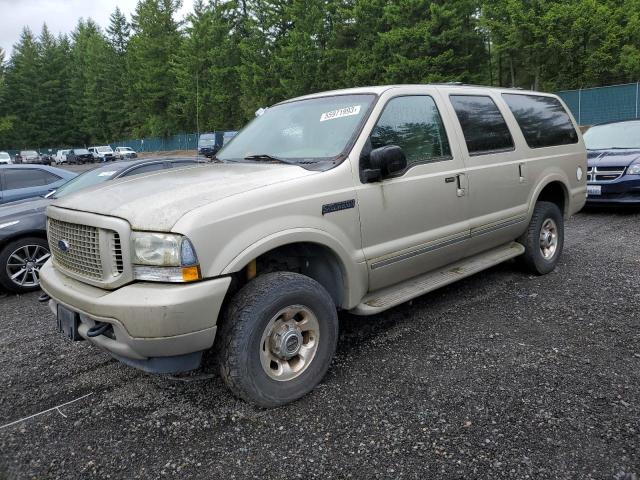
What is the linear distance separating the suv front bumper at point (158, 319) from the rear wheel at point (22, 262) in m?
3.53

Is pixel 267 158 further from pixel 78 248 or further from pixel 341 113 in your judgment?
pixel 78 248

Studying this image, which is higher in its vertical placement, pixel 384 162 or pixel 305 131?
pixel 305 131

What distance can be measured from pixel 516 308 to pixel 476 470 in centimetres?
230

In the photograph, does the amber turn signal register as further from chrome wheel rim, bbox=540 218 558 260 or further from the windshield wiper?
chrome wheel rim, bbox=540 218 558 260

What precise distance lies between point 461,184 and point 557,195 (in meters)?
2.11

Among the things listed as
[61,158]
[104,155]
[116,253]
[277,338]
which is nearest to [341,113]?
[277,338]

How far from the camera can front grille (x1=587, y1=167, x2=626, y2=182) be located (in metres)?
8.09

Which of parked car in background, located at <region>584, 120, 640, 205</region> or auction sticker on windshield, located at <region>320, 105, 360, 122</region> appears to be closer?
auction sticker on windshield, located at <region>320, 105, 360, 122</region>

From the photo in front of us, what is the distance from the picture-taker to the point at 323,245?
3.08 meters

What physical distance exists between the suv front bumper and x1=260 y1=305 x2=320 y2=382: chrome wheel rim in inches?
15.8

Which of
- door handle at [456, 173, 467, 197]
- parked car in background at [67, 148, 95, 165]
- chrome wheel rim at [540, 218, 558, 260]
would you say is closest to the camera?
door handle at [456, 173, 467, 197]

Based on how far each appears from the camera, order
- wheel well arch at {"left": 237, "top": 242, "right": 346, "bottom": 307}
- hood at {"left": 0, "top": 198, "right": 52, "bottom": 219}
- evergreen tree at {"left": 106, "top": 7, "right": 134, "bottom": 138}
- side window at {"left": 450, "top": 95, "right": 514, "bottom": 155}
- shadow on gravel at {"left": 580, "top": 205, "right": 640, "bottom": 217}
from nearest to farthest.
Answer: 1. wheel well arch at {"left": 237, "top": 242, "right": 346, "bottom": 307}
2. side window at {"left": 450, "top": 95, "right": 514, "bottom": 155}
3. hood at {"left": 0, "top": 198, "right": 52, "bottom": 219}
4. shadow on gravel at {"left": 580, "top": 205, "right": 640, "bottom": 217}
5. evergreen tree at {"left": 106, "top": 7, "right": 134, "bottom": 138}

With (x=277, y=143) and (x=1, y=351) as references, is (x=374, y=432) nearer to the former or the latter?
(x=277, y=143)

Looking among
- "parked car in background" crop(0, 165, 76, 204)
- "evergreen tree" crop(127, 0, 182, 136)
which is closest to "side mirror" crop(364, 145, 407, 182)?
"parked car in background" crop(0, 165, 76, 204)
